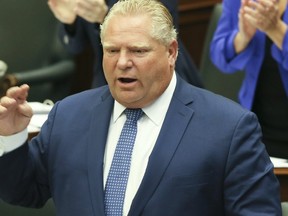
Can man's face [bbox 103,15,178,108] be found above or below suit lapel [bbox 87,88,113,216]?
above

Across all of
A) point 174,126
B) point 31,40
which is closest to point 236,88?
point 31,40

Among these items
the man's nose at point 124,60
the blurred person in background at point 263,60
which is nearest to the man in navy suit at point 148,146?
the man's nose at point 124,60

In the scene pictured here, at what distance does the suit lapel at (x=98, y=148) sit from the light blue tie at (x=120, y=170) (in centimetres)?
2

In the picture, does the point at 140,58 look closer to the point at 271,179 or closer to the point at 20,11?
the point at 271,179

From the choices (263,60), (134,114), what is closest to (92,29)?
(263,60)

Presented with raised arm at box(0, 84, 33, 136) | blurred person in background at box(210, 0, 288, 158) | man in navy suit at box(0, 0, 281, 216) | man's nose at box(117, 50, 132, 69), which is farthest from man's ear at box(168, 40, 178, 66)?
blurred person in background at box(210, 0, 288, 158)

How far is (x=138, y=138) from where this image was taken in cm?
197

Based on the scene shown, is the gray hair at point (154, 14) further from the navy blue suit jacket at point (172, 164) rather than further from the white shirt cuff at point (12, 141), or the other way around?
the white shirt cuff at point (12, 141)

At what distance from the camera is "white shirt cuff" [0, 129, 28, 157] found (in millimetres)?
1953

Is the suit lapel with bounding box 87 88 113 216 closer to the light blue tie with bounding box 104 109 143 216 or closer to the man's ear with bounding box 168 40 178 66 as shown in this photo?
the light blue tie with bounding box 104 109 143 216

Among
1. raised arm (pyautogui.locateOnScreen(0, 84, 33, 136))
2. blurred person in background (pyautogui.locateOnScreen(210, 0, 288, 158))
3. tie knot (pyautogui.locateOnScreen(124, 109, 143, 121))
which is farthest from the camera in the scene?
blurred person in background (pyautogui.locateOnScreen(210, 0, 288, 158))

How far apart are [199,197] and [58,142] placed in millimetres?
390

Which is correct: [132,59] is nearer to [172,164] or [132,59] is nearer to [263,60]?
[172,164]

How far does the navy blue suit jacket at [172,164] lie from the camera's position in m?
1.87
